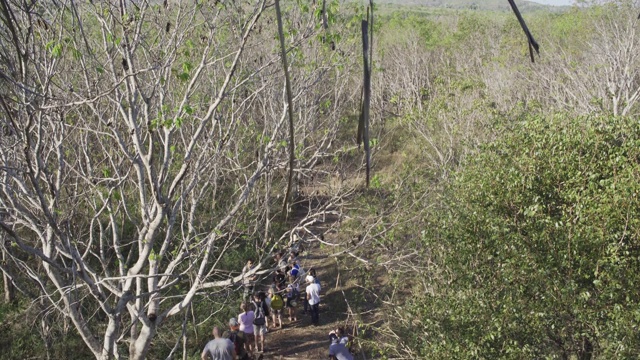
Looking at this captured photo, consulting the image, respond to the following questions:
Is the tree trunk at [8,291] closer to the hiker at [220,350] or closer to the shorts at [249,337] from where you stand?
the shorts at [249,337]

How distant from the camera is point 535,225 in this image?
5988 millimetres

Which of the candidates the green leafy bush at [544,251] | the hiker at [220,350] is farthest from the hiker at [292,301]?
the green leafy bush at [544,251]

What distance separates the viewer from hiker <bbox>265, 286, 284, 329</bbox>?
9742mm

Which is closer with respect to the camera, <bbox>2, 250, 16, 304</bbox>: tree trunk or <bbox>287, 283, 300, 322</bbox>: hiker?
<bbox>2, 250, 16, 304</bbox>: tree trunk

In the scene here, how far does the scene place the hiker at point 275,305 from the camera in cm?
974

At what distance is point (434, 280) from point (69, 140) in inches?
221

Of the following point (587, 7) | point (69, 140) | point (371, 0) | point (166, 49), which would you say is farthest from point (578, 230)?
point (587, 7)

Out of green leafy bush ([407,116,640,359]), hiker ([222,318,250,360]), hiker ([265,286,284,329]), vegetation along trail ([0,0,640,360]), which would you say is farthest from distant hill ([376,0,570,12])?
hiker ([222,318,250,360])

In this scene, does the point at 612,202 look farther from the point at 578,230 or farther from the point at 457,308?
the point at 457,308

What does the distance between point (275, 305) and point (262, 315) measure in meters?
1.03

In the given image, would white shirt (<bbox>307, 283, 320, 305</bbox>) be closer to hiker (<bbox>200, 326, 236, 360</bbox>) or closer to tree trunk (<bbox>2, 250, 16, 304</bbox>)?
hiker (<bbox>200, 326, 236, 360</bbox>)

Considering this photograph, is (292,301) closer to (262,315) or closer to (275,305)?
(275,305)

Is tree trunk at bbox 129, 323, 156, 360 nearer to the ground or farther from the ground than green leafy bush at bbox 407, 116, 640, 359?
nearer to the ground

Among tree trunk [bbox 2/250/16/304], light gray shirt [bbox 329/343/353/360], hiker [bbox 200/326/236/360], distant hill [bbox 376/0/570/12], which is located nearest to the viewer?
hiker [bbox 200/326/236/360]
